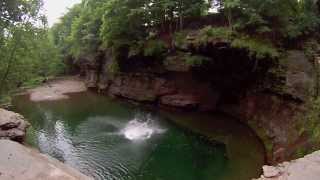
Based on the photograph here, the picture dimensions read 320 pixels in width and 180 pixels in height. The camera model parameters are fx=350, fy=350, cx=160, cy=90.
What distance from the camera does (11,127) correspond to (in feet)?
57.1

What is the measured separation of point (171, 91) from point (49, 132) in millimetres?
11774

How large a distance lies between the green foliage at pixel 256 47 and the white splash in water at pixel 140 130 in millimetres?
8703

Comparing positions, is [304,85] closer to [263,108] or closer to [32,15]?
→ [263,108]

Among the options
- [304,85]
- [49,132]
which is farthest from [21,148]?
[304,85]

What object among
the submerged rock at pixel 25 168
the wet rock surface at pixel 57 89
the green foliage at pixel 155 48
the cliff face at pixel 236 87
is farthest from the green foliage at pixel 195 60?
the wet rock surface at pixel 57 89

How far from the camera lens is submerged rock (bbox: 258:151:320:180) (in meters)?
10.6

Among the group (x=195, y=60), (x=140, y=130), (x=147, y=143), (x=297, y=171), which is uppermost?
(x=195, y=60)

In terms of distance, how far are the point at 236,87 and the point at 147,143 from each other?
10.9m

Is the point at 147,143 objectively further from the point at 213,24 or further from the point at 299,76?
the point at 213,24

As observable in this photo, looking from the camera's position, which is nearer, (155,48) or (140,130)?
(140,130)

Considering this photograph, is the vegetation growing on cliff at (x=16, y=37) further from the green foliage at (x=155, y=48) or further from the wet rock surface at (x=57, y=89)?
the wet rock surface at (x=57, y=89)

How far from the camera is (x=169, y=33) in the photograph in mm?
32938

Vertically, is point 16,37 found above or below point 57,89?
above

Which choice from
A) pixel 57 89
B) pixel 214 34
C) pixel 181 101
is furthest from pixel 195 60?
pixel 57 89
